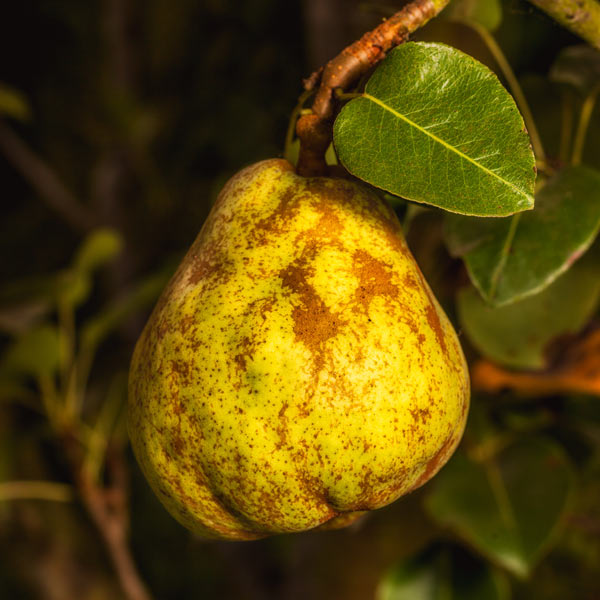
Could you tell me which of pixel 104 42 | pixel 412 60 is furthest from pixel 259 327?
pixel 104 42

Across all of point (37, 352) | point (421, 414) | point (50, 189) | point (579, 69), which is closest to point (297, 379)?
point (421, 414)

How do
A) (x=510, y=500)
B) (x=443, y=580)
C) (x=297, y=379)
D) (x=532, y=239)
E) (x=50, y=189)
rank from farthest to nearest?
(x=50, y=189) → (x=443, y=580) → (x=510, y=500) → (x=532, y=239) → (x=297, y=379)

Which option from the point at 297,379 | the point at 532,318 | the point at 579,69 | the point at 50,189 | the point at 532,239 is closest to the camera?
the point at 297,379

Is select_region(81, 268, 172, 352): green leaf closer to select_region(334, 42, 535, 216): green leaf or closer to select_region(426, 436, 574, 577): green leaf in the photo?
select_region(426, 436, 574, 577): green leaf

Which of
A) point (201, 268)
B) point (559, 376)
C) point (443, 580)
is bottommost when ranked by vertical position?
point (443, 580)

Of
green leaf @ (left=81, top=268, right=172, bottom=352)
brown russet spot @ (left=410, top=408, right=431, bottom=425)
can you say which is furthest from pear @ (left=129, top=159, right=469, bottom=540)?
green leaf @ (left=81, top=268, right=172, bottom=352)

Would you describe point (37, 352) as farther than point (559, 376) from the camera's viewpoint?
Yes

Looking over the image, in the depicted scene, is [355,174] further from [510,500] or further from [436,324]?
[510,500]
